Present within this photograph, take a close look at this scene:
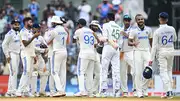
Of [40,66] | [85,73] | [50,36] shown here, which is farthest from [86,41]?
[40,66]

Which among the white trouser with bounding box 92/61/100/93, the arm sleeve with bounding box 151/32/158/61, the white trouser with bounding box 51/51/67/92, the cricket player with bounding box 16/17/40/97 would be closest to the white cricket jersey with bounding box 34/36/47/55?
the cricket player with bounding box 16/17/40/97

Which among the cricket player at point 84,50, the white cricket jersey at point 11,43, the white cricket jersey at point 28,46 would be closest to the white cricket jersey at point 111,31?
the cricket player at point 84,50

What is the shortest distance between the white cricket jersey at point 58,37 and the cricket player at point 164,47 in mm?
3388

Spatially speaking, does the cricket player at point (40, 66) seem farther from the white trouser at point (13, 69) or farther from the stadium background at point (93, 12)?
the stadium background at point (93, 12)

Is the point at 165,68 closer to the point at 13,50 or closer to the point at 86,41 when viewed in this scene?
the point at 86,41

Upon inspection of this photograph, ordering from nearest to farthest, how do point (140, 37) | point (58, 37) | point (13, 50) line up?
1. point (140, 37)
2. point (58, 37)
3. point (13, 50)

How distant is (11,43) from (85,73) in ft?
9.43

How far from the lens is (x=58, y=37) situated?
27531 mm

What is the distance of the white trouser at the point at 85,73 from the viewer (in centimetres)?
2767

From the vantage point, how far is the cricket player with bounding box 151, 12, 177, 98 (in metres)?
25.8

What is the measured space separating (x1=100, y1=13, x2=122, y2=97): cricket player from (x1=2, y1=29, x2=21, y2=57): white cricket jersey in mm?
3116

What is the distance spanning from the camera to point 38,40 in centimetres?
2889

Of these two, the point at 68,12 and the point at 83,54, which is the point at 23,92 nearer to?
the point at 83,54

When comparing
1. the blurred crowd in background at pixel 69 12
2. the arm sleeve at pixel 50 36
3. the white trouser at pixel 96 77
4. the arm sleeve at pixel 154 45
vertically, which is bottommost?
the white trouser at pixel 96 77
